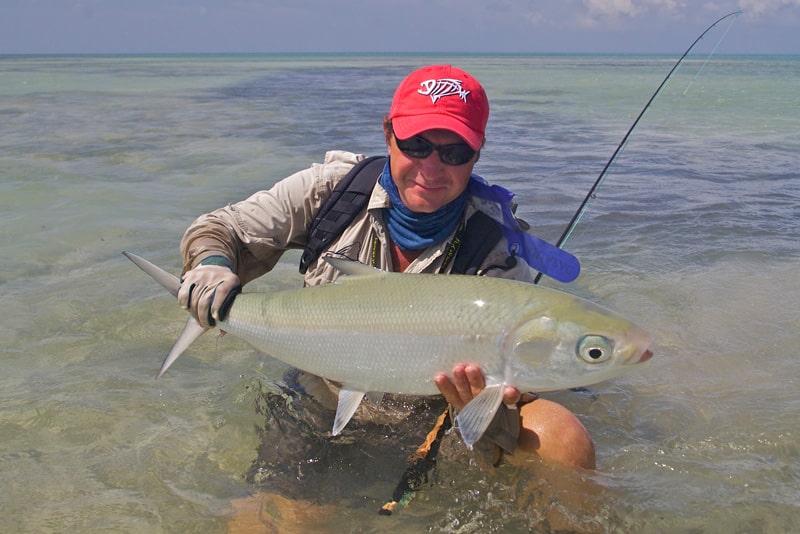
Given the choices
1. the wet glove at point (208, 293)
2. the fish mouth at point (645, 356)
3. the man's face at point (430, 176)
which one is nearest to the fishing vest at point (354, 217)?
the man's face at point (430, 176)

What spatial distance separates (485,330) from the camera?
2.46 metres

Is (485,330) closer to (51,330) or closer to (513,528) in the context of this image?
(513,528)

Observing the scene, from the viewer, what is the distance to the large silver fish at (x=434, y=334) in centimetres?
240

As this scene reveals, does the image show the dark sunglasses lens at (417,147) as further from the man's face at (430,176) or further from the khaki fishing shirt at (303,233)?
the khaki fishing shirt at (303,233)

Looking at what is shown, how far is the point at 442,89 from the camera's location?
3.04m

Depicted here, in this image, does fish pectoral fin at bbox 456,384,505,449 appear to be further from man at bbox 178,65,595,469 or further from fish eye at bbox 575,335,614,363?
man at bbox 178,65,595,469

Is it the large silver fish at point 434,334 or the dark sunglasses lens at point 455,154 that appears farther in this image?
the dark sunglasses lens at point 455,154

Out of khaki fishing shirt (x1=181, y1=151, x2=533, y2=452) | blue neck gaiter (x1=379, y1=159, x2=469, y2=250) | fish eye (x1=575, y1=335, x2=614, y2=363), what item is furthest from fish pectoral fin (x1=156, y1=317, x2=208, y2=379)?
fish eye (x1=575, y1=335, x2=614, y2=363)

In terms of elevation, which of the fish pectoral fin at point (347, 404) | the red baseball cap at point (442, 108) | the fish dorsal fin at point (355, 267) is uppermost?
the red baseball cap at point (442, 108)

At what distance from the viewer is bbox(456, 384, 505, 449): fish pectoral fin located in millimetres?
2453

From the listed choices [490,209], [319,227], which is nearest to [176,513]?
[319,227]

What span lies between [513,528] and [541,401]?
0.60 meters

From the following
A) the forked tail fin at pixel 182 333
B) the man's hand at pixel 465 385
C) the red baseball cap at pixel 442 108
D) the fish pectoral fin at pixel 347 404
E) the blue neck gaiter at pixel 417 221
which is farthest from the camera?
the blue neck gaiter at pixel 417 221

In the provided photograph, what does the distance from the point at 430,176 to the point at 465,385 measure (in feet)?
3.19
